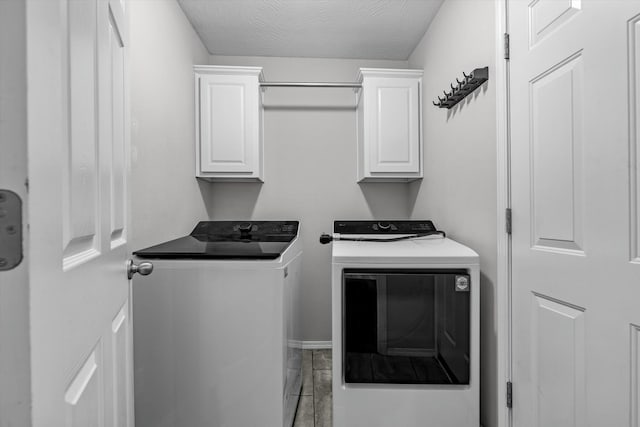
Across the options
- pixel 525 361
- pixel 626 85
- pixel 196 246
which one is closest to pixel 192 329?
pixel 196 246

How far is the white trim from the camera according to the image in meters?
1.48

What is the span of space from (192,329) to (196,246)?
0.41m

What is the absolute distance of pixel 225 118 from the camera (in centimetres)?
252

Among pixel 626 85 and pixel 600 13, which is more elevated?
pixel 600 13

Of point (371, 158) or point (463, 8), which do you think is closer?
point (463, 8)

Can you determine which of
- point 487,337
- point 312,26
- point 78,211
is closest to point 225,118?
point 312,26

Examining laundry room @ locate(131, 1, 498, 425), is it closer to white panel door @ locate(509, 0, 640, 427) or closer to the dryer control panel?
the dryer control panel

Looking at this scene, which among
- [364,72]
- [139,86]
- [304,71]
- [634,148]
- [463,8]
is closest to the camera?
[634,148]

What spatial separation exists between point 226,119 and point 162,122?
25.4 inches

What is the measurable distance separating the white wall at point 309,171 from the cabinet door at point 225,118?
1.19 feet

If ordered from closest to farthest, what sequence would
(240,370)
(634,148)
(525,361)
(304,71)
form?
(634,148) → (525,361) → (240,370) → (304,71)

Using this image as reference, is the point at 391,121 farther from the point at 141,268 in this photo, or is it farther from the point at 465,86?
the point at 141,268

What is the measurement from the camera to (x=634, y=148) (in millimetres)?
905

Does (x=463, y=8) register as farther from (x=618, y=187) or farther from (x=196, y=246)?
(x=196, y=246)
